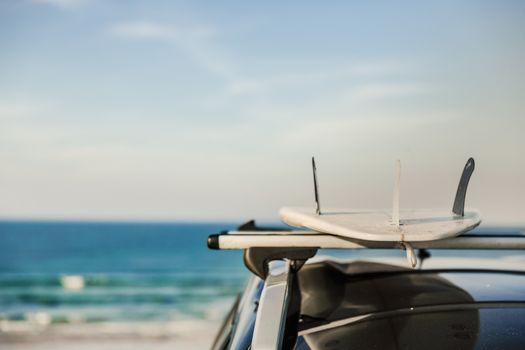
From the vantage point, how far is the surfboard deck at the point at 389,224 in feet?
5.74

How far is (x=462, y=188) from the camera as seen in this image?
2.21 m

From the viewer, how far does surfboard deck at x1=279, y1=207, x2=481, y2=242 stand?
1750 millimetres

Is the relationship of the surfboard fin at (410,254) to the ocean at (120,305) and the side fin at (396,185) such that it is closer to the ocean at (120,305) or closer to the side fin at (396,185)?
the side fin at (396,185)

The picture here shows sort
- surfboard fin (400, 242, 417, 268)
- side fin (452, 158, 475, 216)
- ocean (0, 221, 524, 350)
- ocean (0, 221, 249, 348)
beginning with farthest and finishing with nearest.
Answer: ocean (0, 221, 249, 348), ocean (0, 221, 524, 350), side fin (452, 158, 475, 216), surfboard fin (400, 242, 417, 268)

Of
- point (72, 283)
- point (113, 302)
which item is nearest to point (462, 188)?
point (113, 302)

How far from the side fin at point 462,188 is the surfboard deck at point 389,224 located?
33mm

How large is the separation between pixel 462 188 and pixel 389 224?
0.45 meters

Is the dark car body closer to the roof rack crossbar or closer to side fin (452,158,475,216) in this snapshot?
the roof rack crossbar

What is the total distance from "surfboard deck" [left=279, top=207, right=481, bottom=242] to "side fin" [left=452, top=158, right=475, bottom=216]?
33mm

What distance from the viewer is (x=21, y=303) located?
792 inches

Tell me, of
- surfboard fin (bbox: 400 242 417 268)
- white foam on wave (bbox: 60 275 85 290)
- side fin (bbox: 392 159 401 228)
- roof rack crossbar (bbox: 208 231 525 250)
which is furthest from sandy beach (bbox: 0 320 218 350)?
white foam on wave (bbox: 60 275 85 290)

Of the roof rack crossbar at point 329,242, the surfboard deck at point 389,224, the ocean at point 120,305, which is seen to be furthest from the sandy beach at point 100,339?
the roof rack crossbar at point 329,242

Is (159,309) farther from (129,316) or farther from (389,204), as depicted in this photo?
(389,204)

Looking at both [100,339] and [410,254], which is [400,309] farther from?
[100,339]
